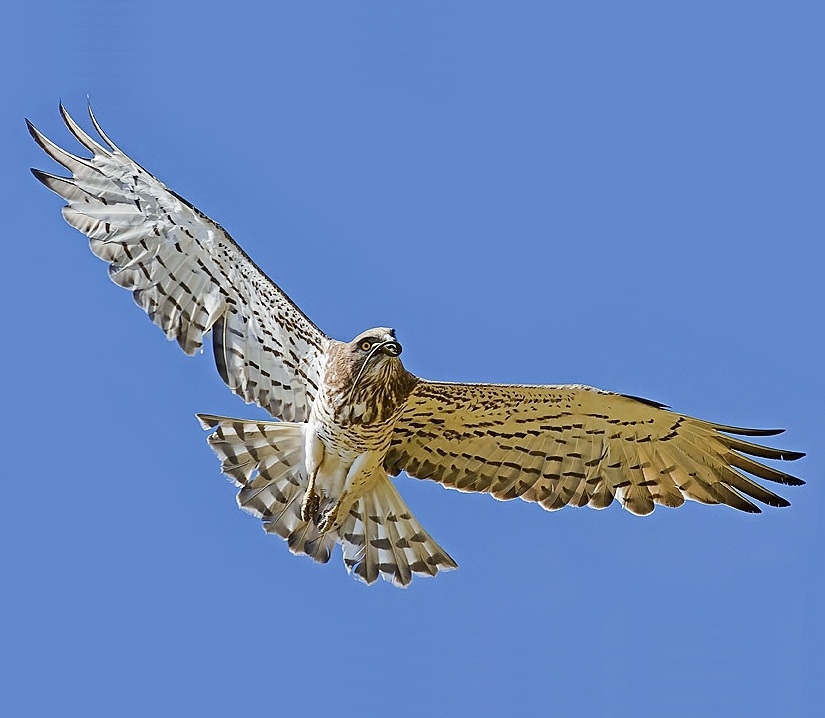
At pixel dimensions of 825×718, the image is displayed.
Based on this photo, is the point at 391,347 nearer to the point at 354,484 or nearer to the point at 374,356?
the point at 374,356

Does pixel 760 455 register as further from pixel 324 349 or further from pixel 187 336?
pixel 187 336

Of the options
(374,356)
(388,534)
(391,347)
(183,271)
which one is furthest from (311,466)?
(183,271)

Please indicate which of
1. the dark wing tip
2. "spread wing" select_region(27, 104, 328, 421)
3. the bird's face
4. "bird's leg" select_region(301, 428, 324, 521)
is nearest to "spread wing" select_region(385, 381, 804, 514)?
the bird's face

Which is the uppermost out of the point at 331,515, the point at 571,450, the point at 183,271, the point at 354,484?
the point at 571,450

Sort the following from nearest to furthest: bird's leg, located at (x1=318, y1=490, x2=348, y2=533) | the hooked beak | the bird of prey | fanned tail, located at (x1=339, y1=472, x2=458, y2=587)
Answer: the hooked beak, the bird of prey, bird's leg, located at (x1=318, y1=490, x2=348, y2=533), fanned tail, located at (x1=339, y1=472, x2=458, y2=587)

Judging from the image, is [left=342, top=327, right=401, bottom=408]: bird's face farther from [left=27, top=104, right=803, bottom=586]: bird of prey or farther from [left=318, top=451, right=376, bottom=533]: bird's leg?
[left=318, top=451, right=376, bottom=533]: bird's leg

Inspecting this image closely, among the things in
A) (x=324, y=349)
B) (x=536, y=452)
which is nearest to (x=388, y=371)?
(x=324, y=349)

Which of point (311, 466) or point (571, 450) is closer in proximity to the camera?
point (311, 466)
